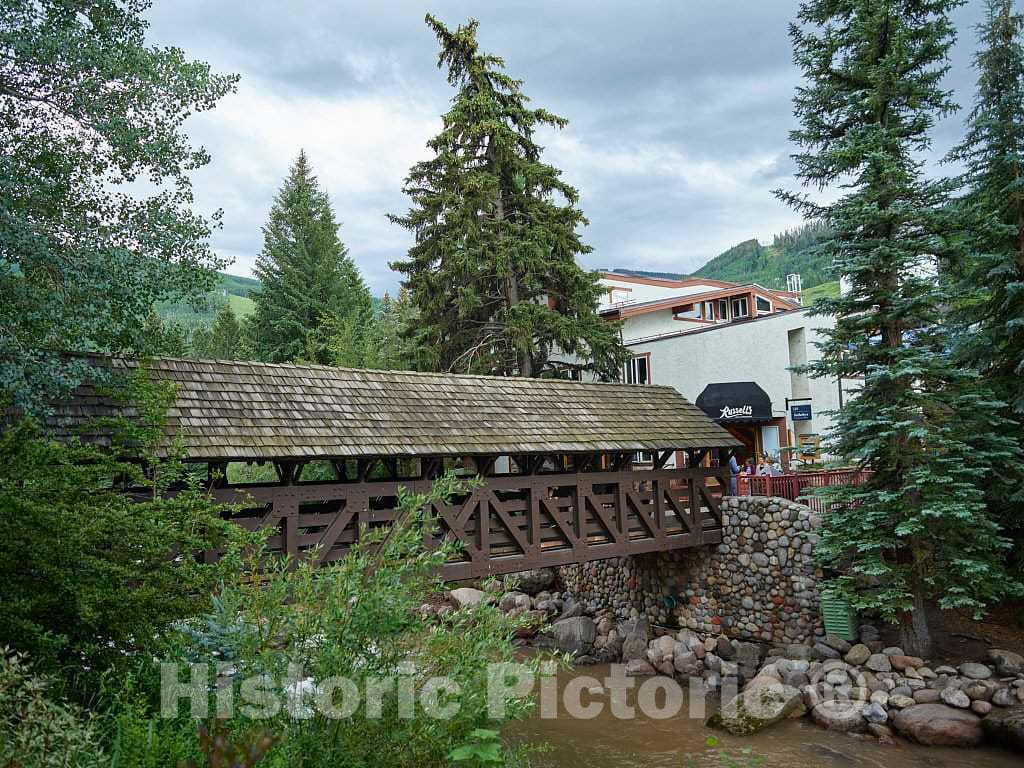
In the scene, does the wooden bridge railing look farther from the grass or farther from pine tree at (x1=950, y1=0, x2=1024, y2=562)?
the grass

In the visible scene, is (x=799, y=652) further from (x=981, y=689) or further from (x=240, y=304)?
(x=240, y=304)

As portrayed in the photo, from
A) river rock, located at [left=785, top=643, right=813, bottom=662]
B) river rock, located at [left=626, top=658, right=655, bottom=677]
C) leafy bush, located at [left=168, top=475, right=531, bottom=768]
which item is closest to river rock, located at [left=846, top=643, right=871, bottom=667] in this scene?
river rock, located at [left=785, top=643, right=813, bottom=662]

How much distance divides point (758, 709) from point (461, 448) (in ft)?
19.0

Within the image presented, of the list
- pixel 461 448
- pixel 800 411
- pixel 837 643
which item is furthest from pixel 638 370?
pixel 461 448

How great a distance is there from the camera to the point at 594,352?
2011cm

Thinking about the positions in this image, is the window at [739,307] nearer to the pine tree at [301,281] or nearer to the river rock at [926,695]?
the pine tree at [301,281]

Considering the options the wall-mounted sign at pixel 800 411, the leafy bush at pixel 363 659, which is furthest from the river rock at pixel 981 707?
the wall-mounted sign at pixel 800 411

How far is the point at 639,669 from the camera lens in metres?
14.1

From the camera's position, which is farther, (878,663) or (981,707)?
(878,663)

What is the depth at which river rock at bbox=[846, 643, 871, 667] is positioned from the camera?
39.3 feet

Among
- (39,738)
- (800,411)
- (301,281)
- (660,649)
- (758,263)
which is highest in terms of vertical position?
(758,263)

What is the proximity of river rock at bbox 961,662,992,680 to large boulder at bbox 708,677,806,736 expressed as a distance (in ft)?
7.74

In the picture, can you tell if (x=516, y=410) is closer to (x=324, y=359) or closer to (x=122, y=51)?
(x=122, y=51)

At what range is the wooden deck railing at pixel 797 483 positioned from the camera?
14031 millimetres
